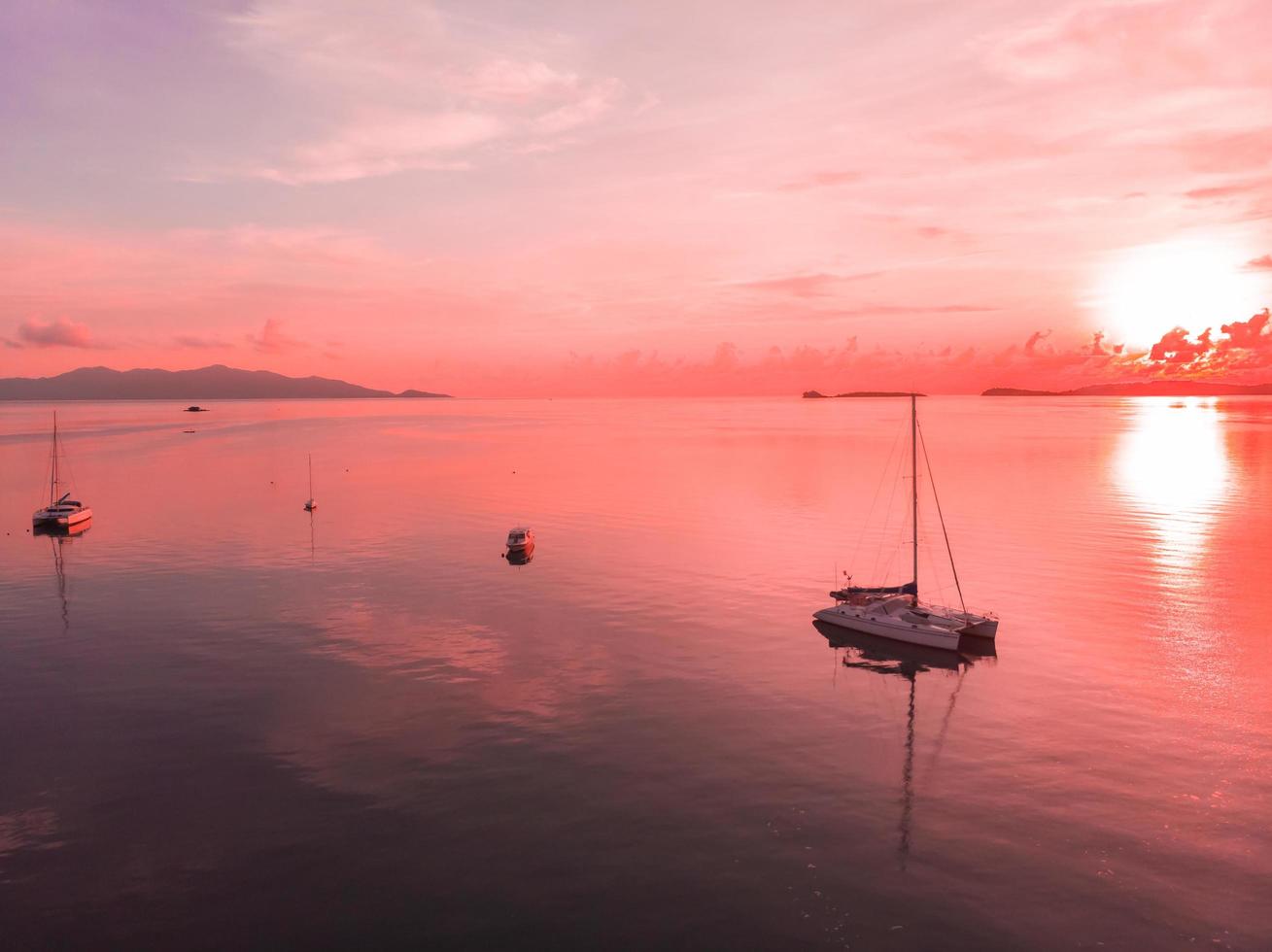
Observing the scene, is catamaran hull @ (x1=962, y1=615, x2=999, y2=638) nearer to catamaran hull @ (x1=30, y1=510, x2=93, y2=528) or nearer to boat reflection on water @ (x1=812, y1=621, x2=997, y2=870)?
boat reflection on water @ (x1=812, y1=621, x2=997, y2=870)

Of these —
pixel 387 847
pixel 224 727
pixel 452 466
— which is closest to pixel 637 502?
pixel 452 466

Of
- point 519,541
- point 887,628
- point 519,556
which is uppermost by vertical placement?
point 519,541

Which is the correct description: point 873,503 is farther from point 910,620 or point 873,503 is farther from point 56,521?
point 56,521

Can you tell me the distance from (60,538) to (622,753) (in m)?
97.1

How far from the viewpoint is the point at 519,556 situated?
8719 centimetres

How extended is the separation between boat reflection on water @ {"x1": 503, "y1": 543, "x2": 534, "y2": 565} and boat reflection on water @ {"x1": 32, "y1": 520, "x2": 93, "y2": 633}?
136ft

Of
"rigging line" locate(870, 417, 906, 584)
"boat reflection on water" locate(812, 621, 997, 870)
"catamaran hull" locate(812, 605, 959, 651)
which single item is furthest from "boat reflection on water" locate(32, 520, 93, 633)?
"rigging line" locate(870, 417, 906, 584)

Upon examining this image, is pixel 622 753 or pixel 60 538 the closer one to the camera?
pixel 622 753

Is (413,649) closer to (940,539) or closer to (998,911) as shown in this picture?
(998,911)

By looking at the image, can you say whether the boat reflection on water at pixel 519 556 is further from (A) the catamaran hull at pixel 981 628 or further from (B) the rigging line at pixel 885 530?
(A) the catamaran hull at pixel 981 628

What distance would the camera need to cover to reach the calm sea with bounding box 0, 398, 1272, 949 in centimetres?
2925

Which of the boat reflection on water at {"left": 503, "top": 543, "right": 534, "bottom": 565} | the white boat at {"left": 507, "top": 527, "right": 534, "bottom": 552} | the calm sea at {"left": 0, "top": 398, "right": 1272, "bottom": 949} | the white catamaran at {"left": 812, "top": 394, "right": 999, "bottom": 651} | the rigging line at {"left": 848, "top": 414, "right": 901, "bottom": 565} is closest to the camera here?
the calm sea at {"left": 0, "top": 398, "right": 1272, "bottom": 949}

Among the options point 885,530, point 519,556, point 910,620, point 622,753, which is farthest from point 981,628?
point 519,556

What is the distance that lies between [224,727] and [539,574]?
4012 centimetres
